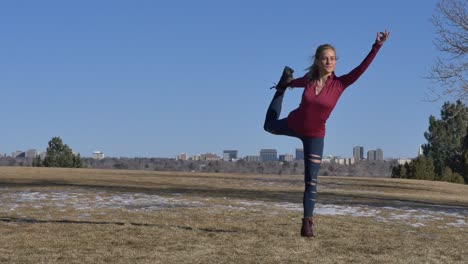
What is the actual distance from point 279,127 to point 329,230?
1796 mm

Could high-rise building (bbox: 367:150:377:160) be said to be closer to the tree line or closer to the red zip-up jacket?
the tree line

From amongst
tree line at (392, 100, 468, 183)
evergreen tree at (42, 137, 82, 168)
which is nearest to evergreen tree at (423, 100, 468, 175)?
tree line at (392, 100, 468, 183)

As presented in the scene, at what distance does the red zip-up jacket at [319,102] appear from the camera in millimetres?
6039

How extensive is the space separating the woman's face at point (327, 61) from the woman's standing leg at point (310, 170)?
83 centimetres

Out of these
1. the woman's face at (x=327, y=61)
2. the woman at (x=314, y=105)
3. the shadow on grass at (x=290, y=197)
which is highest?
the woman's face at (x=327, y=61)

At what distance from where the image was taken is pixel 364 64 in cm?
600

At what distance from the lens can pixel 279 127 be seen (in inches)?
253

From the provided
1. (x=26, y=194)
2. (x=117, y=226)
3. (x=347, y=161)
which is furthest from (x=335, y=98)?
(x=347, y=161)

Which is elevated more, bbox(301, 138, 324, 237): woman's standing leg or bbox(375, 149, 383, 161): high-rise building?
bbox(375, 149, 383, 161): high-rise building

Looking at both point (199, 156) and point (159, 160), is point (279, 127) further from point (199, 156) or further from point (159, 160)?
point (199, 156)

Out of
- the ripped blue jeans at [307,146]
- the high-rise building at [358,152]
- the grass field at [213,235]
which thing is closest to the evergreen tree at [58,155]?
the grass field at [213,235]

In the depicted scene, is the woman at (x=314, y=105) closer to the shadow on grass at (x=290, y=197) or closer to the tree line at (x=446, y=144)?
the shadow on grass at (x=290, y=197)

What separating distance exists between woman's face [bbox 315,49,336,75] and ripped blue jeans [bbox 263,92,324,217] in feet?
2.42

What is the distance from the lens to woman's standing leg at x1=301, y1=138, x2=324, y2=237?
6.35 metres
